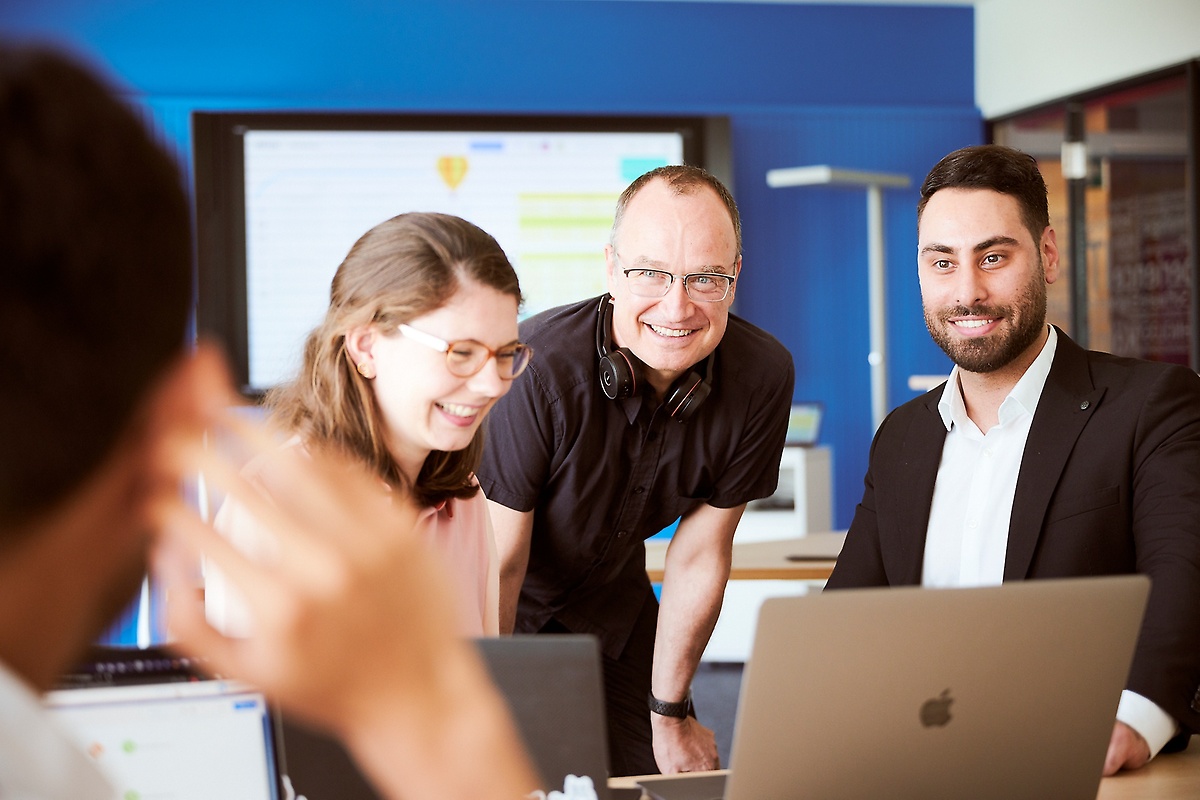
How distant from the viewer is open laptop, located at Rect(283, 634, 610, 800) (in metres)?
1.20

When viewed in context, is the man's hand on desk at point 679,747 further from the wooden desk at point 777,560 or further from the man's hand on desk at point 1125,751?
the man's hand on desk at point 1125,751

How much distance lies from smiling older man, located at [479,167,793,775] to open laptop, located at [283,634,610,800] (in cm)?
109

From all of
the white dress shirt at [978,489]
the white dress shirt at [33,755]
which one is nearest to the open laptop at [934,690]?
the white dress shirt at [33,755]

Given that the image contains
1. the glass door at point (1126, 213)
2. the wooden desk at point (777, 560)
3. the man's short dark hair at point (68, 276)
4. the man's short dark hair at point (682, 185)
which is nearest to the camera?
the man's short dark hair at point (68, 276)

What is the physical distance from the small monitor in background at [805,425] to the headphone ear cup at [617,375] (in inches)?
129

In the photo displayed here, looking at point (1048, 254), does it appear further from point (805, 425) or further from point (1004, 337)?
point (805, 425)

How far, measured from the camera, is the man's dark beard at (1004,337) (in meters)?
2.17

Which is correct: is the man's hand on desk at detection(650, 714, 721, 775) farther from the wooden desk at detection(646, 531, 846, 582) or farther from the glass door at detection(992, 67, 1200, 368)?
the glass door at detection(992, 67, 1200, 368)

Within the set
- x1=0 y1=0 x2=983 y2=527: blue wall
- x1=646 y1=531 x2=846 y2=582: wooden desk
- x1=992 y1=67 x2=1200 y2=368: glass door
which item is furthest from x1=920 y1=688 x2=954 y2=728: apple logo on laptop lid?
x1=0 y1=0 x2=983 y2=527: blue wall

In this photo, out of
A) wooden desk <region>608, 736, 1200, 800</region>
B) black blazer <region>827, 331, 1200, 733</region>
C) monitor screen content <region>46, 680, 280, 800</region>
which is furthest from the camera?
black blazer <region>827, 331, 1200, 733</region>

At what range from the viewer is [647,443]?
2354 millimetres

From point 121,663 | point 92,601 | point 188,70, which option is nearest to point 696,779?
point 121,663

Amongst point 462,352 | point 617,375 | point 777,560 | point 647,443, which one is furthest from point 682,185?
point 777,560

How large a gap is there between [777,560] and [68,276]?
288cm
